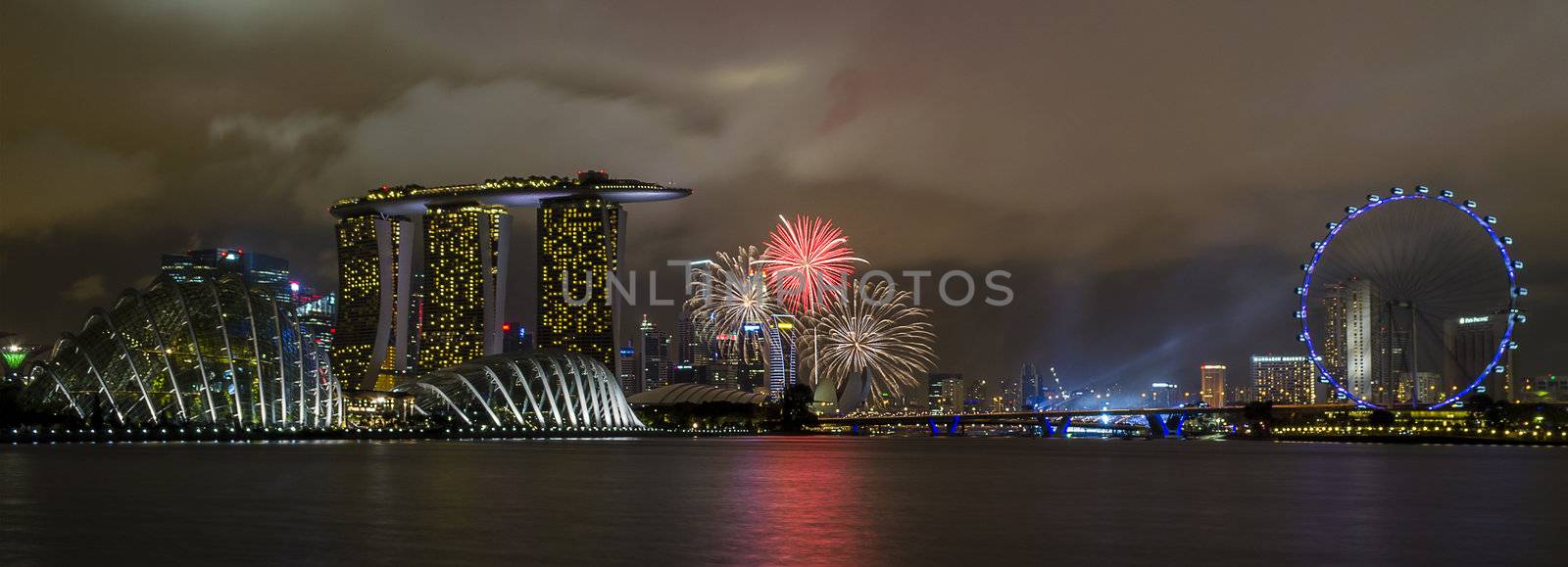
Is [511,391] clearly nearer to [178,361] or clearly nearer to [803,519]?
[178,361]

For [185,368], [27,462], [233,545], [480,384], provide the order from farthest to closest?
[480,384], [185,368], [27,462], [233,545]

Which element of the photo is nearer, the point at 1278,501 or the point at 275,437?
the point at 1278,501

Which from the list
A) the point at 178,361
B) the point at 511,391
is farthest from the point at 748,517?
the point at 511,391

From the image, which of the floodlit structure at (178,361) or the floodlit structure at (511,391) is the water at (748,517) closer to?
the floodlit structure at (178,361)

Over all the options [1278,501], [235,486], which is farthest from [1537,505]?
[235,486]

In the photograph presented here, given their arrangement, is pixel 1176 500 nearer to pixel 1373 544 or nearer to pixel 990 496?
pixel 990 496

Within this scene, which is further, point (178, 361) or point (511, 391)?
point (511, 391)

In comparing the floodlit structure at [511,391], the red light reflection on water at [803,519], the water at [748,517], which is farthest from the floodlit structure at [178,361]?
the red light reflection on water at [803,519]
